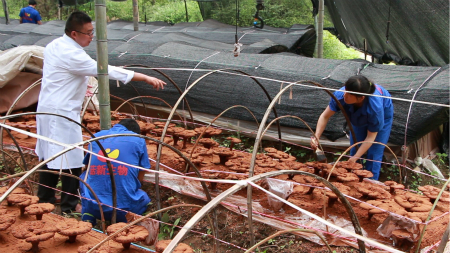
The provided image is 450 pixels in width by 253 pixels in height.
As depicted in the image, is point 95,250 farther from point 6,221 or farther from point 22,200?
point 22,200

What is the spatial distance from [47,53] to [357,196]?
122 inches

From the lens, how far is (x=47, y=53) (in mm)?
3574

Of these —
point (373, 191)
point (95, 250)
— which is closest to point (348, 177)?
point (373, 191)

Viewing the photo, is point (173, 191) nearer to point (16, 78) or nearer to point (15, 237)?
point (15, 237)

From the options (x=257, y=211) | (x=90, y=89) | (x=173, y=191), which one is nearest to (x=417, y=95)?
(x=257, y=211)

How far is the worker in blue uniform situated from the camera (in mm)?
3593

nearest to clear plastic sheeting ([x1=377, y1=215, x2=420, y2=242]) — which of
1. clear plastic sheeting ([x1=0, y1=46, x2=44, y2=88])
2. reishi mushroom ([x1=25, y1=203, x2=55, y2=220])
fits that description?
reishi mushroom ([x1=25, y1=203, x2=55, y2=220])

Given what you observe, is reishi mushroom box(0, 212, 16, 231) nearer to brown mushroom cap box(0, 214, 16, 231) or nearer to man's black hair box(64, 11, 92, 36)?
brown mushroom cap box(0, 214, 16, 231)

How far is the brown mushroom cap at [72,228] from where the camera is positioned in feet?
7.52

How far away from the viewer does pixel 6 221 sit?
243 centimetres

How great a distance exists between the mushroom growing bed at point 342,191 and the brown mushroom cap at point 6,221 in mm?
1271

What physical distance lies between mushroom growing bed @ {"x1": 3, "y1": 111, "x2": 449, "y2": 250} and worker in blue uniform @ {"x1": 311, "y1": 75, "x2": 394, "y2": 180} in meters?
0.37

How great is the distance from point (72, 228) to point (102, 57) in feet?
4.59

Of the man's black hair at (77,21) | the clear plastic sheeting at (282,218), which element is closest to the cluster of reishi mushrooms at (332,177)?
the clear plastic sheeting at (282,218)
